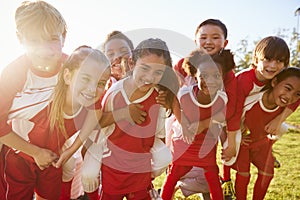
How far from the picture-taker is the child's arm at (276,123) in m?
2.98

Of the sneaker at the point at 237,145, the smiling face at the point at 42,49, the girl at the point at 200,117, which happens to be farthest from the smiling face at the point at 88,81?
the sneaker at the point at 237,145

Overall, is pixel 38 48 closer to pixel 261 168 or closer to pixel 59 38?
pixel 59 38

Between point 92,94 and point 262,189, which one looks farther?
point 262,189

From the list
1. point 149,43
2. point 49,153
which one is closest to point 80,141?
point 49,153

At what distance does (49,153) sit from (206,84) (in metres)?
1.26

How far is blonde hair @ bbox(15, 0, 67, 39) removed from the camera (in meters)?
1.99

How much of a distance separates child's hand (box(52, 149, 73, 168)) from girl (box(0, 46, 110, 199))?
4 cm

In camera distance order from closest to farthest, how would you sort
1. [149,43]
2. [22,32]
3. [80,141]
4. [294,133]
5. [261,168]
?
[22,32], [80,141], [149,43], [261,168], [294,133]

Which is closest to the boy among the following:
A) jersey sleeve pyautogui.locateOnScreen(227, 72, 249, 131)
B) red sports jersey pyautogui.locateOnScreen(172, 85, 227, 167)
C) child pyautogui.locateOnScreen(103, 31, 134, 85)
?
child pyautogui.locateOnScreen(103, 31, 134, 85)

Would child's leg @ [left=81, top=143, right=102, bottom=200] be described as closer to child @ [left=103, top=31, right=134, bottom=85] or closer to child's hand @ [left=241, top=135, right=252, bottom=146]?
child @ [left=103, top=31, right=134, bottom=85]

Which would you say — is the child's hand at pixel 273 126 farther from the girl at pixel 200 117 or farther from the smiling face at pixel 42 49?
the smiling face at pixel 42 49

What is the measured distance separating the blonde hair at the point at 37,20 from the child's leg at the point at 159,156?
104cm

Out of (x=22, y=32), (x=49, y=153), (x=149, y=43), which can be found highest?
(x=22, y=32)

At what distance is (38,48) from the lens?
201cm
